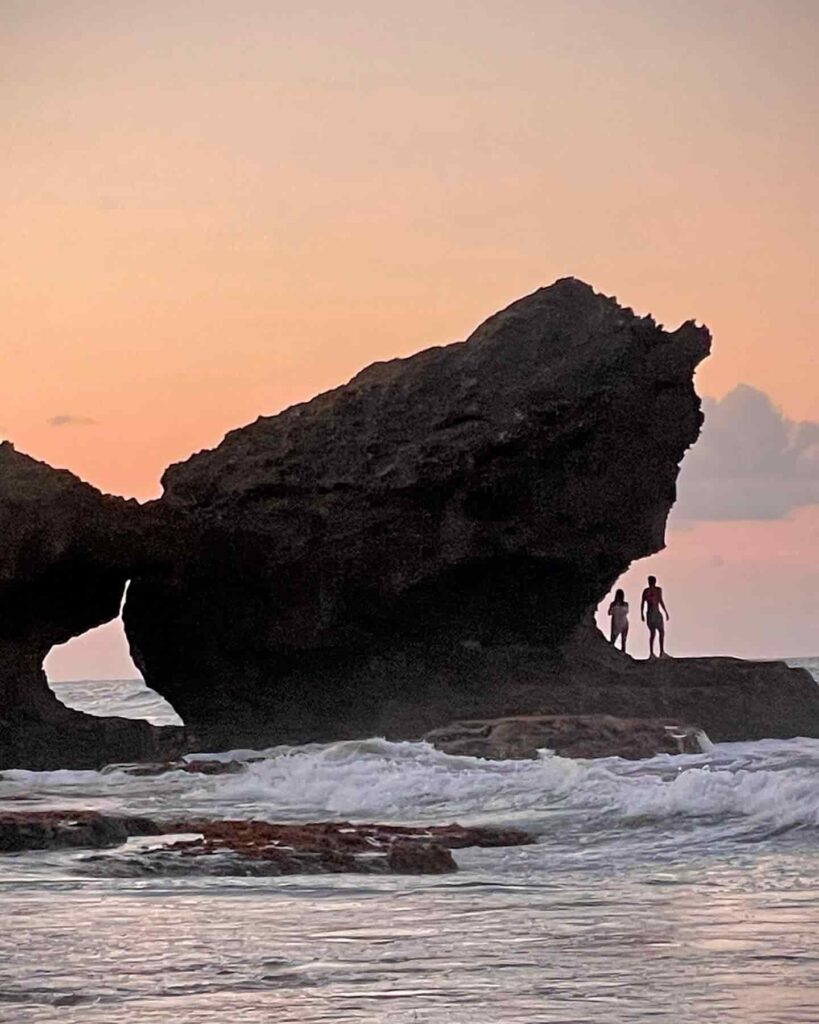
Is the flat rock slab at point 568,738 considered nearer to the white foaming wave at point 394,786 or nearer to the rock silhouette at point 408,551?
the white foaming wave at point 394,786

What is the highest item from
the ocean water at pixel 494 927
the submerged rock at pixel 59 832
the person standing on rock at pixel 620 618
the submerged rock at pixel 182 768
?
the person standing on rock at pixel 620 618

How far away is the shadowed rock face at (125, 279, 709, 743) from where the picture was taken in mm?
24172

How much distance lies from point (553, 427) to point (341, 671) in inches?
191

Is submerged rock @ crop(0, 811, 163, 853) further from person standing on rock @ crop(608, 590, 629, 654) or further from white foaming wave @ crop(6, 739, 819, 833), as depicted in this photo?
person standing on rock @ crop(608, 590, 629, 654)

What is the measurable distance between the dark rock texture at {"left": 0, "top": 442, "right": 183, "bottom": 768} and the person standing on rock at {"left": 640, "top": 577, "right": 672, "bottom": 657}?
9.33m

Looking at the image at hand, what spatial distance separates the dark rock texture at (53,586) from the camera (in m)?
23.0

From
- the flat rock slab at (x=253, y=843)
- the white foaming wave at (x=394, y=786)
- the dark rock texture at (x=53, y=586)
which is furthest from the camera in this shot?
the dark rock texture at (x=53, y=586)

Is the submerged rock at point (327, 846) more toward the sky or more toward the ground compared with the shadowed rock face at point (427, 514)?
more toward the ground

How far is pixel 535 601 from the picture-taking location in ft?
84.1

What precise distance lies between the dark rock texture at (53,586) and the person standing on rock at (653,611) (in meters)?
9.33

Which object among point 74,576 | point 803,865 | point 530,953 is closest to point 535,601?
point 74,576

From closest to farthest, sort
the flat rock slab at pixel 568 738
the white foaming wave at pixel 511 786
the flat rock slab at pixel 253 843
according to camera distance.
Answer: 1. the flat rock slab at pixel 253 843
2. the white foaming wave at pixel 511 786
3. the flat rock slab at pixel 568 738

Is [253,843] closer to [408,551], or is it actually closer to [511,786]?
[511,786]

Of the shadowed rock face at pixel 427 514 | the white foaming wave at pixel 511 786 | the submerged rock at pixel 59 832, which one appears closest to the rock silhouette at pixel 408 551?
the shadowed rock face at pixel 427 514
